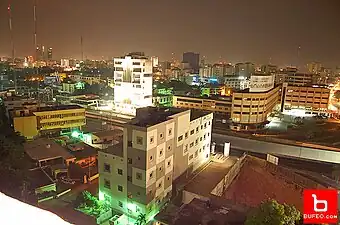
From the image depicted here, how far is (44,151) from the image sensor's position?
6230 mm

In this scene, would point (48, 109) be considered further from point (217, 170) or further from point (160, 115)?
point (217, 170)

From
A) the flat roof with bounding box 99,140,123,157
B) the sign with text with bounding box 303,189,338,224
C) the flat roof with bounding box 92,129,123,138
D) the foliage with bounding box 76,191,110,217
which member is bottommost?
the foliage with bounding box 76,191,110,217

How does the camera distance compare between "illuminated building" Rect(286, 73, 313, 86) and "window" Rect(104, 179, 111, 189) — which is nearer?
"window" Rect(104, 179, 111, 189)

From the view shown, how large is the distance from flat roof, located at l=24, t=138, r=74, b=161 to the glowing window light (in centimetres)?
588

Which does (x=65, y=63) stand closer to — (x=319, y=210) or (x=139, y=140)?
(x=139, y=140)

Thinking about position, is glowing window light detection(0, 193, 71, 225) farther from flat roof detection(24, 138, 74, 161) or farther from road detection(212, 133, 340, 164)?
road detection(212, 133, 340, 164)

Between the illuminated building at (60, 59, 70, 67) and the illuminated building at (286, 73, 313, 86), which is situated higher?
the illuminated building at (60, 59, 70, 67)

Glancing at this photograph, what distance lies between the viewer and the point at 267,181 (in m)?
6.83

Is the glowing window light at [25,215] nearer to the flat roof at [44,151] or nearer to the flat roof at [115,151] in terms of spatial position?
the flat roof at [115,151]

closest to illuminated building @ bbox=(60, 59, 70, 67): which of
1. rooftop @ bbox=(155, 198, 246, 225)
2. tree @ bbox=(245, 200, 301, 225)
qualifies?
rooftop @ bbox=(155, 198, 246, 225)

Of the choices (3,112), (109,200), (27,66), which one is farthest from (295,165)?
(27,66)

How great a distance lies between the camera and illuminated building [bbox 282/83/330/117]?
13942 mm

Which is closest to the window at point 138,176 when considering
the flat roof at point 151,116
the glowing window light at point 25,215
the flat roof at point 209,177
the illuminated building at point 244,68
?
the flat roof at point 151,116

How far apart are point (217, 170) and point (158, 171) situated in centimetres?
226
